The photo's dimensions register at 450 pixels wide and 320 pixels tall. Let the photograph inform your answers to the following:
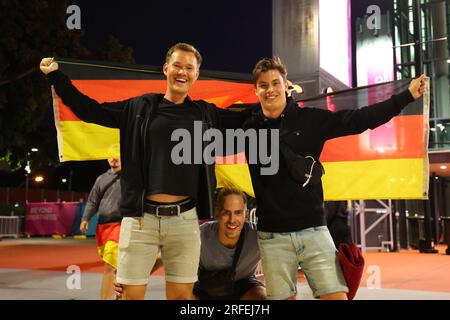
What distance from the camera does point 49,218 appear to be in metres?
22.1

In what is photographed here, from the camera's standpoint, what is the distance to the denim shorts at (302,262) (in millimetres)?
3000

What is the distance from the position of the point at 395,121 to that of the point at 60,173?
1841 inches

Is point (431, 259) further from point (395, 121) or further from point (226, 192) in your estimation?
point (226, 192)

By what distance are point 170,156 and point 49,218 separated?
67.5 feet

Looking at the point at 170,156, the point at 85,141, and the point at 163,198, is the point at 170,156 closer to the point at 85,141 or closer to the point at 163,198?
the point at 163,198

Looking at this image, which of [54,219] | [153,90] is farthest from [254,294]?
[54,219]

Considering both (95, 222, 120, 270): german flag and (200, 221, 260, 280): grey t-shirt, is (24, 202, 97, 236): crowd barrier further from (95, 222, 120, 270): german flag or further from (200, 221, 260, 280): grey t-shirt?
(200, 221, 260, 280): grey t-shirt

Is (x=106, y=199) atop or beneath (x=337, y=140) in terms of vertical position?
beneath

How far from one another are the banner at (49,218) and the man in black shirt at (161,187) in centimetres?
1892

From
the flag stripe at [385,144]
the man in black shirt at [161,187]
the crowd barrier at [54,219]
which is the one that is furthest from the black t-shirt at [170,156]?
the crowd barrier at [54,219]

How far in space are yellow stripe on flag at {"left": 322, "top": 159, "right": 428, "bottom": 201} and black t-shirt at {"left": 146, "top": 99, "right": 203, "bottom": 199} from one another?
2.22 metres

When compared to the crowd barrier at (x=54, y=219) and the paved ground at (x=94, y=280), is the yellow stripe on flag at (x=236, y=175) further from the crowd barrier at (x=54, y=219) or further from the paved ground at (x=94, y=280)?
A: the crowd barrier at (x=54, y=219)

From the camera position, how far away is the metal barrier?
2138cm

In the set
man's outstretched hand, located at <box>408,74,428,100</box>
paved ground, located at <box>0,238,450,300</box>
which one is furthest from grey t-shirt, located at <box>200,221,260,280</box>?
paved ground, located at <box>0,238,450,300</box>
